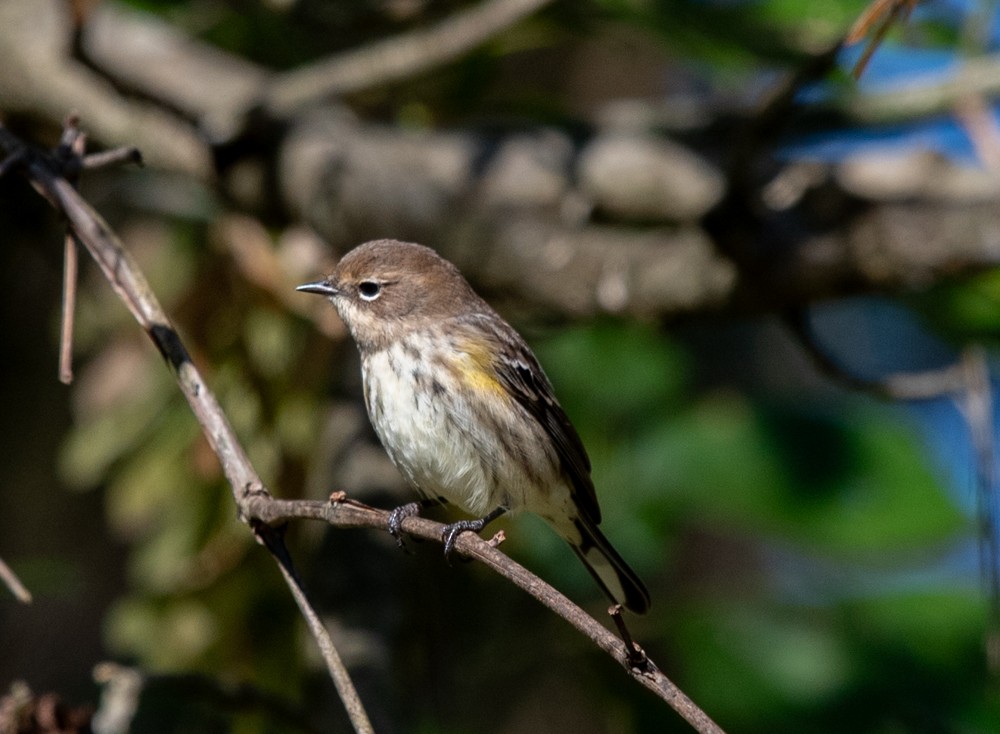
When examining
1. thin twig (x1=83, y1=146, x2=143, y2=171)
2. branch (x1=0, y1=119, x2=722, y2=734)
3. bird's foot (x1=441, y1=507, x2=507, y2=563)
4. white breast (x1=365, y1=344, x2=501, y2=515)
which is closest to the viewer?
branch (x1=0, y1=119, x2=722, y2=734)

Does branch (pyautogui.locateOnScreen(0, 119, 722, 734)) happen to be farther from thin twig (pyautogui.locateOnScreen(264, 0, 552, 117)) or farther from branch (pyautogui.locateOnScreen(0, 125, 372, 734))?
thin twig (pyautogui.locateOnScreen(264, 0, 552, 117))

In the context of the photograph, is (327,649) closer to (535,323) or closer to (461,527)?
(461,527)

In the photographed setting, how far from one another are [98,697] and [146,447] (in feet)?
3.17

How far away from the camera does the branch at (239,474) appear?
6.02ft

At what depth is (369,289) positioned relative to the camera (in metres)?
4.09

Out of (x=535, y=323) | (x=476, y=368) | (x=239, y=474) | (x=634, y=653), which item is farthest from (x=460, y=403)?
(x=634, y=653)

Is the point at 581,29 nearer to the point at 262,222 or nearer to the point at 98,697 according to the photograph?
the point at 262,222

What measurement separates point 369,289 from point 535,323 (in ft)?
3.08

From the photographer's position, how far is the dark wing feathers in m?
3.97

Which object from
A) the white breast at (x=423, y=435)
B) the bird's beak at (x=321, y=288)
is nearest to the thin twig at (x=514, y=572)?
the white breast at (x=423, y=435)

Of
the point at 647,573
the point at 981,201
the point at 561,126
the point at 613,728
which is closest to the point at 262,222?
the point at 561,126

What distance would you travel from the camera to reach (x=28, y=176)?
7.98ft

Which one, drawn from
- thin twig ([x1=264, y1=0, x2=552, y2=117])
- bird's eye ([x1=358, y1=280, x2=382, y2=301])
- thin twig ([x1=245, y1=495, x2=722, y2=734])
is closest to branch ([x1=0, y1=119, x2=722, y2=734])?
thin twig ([x1=245, y1=495, x2=722, y2=734])

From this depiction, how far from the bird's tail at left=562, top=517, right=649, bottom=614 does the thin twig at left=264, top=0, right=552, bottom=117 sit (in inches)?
66.6
